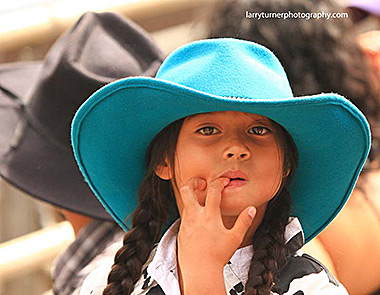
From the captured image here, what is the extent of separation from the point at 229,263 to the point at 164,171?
170mm

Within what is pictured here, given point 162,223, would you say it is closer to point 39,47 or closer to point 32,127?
point 32,127

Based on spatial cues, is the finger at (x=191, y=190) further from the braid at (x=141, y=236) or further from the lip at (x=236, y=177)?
the braid at (x=141, y=236)

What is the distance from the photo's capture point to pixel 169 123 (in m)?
1.13

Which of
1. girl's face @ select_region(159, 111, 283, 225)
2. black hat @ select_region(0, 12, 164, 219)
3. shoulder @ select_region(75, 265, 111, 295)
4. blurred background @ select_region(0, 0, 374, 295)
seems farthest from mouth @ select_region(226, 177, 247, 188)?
blurred background @ select_region(0, 0, 374, 295)

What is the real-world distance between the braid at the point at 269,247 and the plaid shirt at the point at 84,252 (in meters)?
0.49

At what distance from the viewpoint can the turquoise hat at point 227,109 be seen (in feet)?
3.40

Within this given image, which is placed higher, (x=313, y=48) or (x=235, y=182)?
(x=235, y=182)

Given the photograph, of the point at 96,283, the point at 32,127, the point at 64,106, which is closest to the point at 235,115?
the point at 96,283

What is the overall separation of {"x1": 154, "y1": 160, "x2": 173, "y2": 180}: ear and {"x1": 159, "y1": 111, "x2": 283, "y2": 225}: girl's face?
0.05 meters

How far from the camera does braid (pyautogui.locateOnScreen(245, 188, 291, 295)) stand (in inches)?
41.4

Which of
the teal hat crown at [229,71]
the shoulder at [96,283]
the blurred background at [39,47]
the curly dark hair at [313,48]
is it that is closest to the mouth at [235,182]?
the teal hat crown at [229,71]

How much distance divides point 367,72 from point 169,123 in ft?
2.88

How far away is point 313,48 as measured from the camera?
1778 millimetres

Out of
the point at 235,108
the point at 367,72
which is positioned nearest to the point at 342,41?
the point at 367,72
